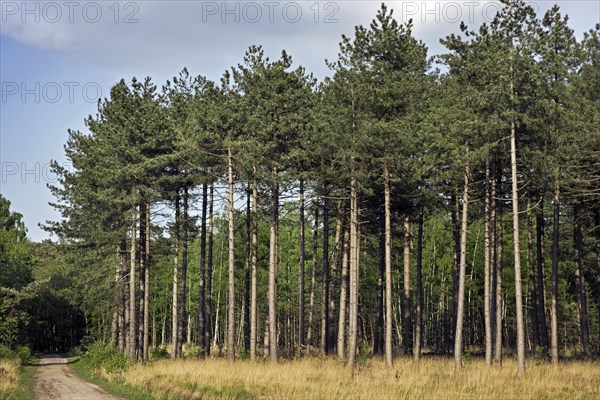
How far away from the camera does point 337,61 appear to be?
28.6 m

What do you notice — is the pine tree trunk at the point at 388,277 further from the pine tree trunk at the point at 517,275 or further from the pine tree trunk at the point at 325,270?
the pine tree trunk at the point at 325,270

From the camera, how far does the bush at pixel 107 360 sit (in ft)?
90.4

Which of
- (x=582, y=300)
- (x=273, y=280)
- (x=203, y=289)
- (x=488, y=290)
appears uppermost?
(x=273, y=280)

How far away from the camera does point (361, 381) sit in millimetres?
20672

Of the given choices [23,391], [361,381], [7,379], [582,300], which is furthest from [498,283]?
[7,379]

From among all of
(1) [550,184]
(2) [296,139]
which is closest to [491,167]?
(1) [550,184]

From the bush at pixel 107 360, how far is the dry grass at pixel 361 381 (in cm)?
122

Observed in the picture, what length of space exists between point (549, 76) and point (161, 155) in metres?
19.9

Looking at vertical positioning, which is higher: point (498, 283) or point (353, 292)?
point (498, 283)

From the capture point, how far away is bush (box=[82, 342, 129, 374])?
27562mm

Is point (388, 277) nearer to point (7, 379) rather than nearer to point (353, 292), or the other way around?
point (353, 292)

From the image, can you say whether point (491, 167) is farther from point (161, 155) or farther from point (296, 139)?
point (161, 155)

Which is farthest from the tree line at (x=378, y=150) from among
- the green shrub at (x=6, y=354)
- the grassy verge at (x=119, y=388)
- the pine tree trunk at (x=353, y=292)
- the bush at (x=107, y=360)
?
the green shrub at (x=6, y=354)

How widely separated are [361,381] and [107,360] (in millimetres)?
14908
